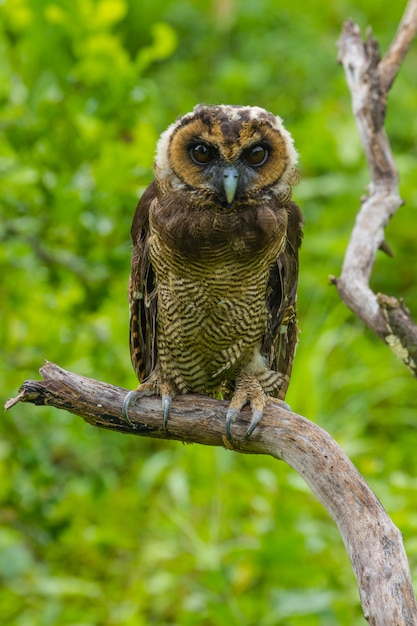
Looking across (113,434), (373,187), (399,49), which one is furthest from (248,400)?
(113,434)

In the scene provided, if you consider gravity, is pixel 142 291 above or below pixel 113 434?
below

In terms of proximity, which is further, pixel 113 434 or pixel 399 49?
pixel 113 434

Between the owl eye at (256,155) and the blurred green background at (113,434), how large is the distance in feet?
2.91

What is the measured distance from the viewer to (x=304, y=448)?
2062 millimetres

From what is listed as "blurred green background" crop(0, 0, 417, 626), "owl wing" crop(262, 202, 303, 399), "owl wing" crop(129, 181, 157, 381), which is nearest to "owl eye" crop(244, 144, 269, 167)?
"owl wing" crop(262, 202, 303, 399)

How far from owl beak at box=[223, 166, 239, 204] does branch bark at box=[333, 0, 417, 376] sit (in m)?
0.50

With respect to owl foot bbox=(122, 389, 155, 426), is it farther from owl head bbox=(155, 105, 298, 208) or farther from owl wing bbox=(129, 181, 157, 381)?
owl head bbox=(155, 105, 298, 208)

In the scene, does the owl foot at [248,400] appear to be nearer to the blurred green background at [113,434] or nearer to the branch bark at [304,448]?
the branch bark at [304,448]

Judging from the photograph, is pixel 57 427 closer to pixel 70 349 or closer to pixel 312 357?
pixel 70 349

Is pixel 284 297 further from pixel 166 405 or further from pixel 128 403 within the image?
pixel 128 403

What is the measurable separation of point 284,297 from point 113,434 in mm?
1547

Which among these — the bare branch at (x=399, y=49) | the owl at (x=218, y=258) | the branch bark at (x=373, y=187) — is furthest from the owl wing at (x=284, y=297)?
the bare branch at (x=399, y=49)

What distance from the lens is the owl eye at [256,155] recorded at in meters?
2.42

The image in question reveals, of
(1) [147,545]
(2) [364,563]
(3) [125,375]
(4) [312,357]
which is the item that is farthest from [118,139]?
(2) [364,563]
